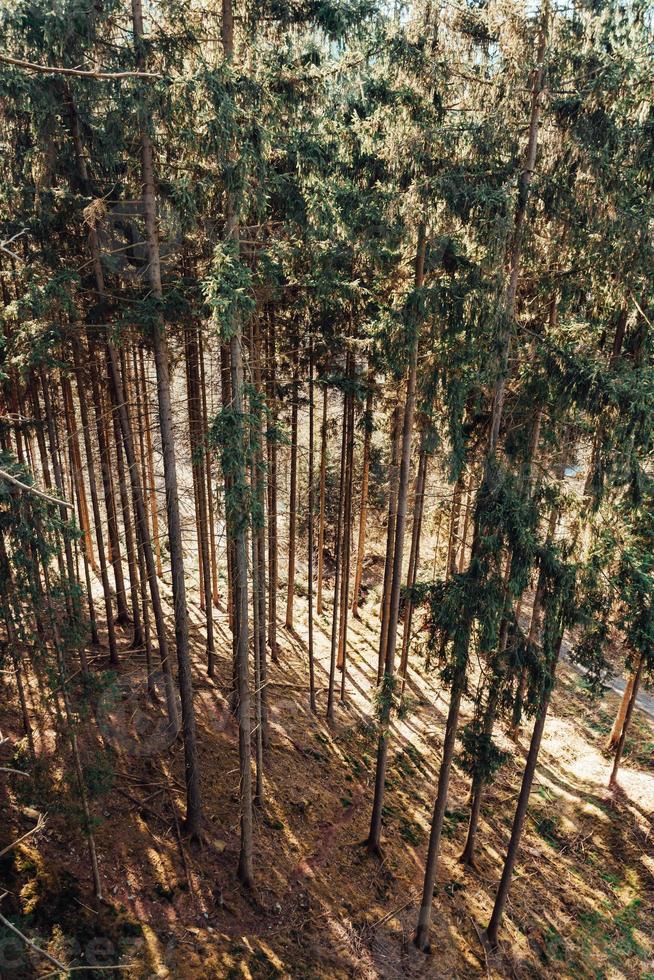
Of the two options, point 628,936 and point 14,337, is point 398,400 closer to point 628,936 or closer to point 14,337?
point 14,337

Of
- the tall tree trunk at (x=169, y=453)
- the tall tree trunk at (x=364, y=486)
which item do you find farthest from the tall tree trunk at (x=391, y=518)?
the tall tree trunk at (x=169, y=453)

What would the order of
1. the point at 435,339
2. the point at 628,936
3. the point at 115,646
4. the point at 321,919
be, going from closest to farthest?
the point at 435,339, the point at 321,919, the point at 628,936, the point at 115,646

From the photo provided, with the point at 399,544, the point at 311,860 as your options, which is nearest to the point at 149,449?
the point at 399,544

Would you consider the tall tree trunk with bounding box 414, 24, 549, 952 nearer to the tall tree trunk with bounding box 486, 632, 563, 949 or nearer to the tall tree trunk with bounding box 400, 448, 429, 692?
the tall tree trunk with bounding box 486, 632, 563, 949

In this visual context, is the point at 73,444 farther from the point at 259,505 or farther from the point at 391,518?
the point at 391,518

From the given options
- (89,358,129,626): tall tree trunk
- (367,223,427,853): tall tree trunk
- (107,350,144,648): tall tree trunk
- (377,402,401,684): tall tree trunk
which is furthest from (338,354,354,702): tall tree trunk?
(89,358,129,626): tall tree trunk

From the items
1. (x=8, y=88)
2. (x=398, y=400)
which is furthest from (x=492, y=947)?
(x=8, y=88)
